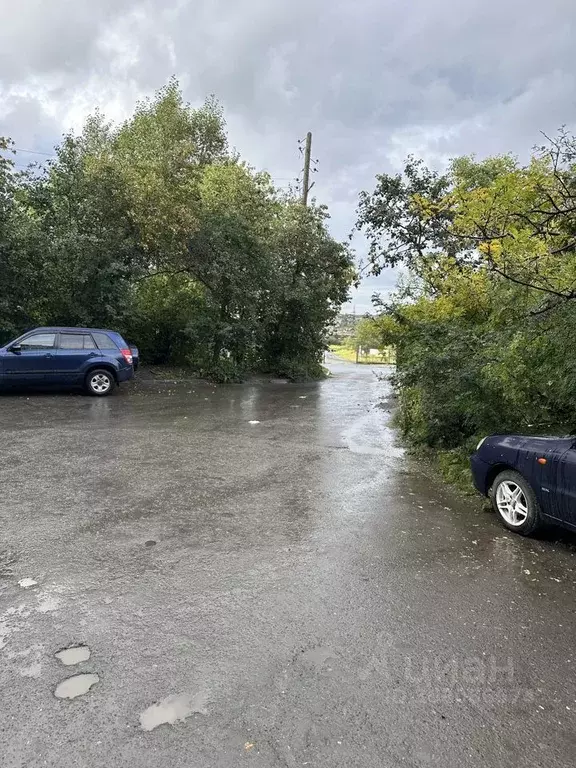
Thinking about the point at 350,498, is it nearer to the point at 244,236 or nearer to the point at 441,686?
the point at 441,686

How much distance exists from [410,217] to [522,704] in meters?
15.8

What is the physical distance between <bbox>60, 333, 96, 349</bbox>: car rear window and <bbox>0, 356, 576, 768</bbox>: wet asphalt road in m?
6.61

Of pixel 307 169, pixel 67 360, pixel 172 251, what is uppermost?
pixel 307 169

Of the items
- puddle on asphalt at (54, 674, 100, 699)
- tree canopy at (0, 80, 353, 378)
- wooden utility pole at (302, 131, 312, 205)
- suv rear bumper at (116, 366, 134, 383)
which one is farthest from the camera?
wooden utility pole at (302, 131, 312, 205)

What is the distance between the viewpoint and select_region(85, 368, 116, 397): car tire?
516 inches

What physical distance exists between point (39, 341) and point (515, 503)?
11.2 meters

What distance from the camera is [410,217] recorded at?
16.6 metres

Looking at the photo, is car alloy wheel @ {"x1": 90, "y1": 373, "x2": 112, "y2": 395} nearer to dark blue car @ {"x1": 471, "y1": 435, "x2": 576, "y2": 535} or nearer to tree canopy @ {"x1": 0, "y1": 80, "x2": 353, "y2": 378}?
tree canopy @ {"x1": 0, "y1": 80, "x2": 353, "y2": 378}

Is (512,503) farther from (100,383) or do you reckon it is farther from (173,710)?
(100,383)

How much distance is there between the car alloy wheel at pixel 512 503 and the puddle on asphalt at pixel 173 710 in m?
3.53

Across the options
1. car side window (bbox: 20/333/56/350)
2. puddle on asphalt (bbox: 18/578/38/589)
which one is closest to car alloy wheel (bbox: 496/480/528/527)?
puddle on asphalt (bbox: 18/578/38/589)

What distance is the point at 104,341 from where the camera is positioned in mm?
13117

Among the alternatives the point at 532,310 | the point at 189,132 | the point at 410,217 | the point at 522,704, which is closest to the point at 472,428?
the point at 532,310

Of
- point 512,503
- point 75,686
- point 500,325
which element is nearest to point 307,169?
point 500,325
